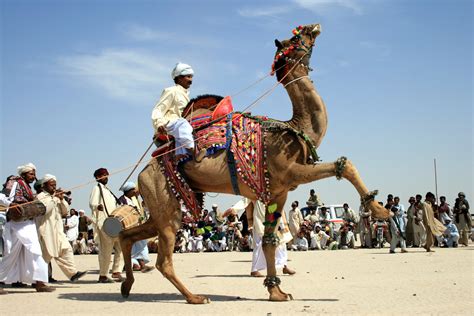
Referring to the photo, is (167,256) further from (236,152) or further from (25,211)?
(25,211)

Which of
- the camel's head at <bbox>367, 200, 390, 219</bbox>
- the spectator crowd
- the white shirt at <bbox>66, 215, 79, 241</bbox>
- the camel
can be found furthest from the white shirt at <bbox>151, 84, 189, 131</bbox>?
the white shirt at <bbox>66, 215, 79, 241</bbox>

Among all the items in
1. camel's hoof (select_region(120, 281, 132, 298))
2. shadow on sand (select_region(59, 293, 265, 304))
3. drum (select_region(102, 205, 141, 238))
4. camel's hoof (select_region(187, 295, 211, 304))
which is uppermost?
drum (select_region(102, 205, 141, 238))

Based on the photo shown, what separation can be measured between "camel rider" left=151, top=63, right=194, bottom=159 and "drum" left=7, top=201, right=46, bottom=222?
2.91 m

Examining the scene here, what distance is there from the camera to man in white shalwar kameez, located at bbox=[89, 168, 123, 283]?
12773 millimetres

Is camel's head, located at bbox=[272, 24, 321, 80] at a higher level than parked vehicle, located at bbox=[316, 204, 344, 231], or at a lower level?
higher

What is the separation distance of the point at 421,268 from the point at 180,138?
7197 mm

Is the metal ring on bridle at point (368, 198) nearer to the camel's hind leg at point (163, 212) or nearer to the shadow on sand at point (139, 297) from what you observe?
the shadow on sand at point (139, 297)

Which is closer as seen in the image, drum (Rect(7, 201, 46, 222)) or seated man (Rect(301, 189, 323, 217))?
drum (Rect(7, 201, 46, 222))

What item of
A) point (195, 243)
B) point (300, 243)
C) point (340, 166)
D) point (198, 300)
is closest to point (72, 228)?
point (195, 243)

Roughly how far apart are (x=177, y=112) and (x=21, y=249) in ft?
13.1

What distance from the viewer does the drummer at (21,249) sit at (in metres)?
11.0

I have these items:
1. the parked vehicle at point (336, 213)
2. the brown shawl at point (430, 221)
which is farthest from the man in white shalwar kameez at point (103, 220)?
the parked vehicle at point (336, 213)

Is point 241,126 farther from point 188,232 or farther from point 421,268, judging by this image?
point 188,232

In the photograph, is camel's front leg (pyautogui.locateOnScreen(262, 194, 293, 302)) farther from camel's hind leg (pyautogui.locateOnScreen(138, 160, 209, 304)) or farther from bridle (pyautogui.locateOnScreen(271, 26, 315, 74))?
bridle (pyautogui.locateOnScreen(271, 26, 315, 74))
